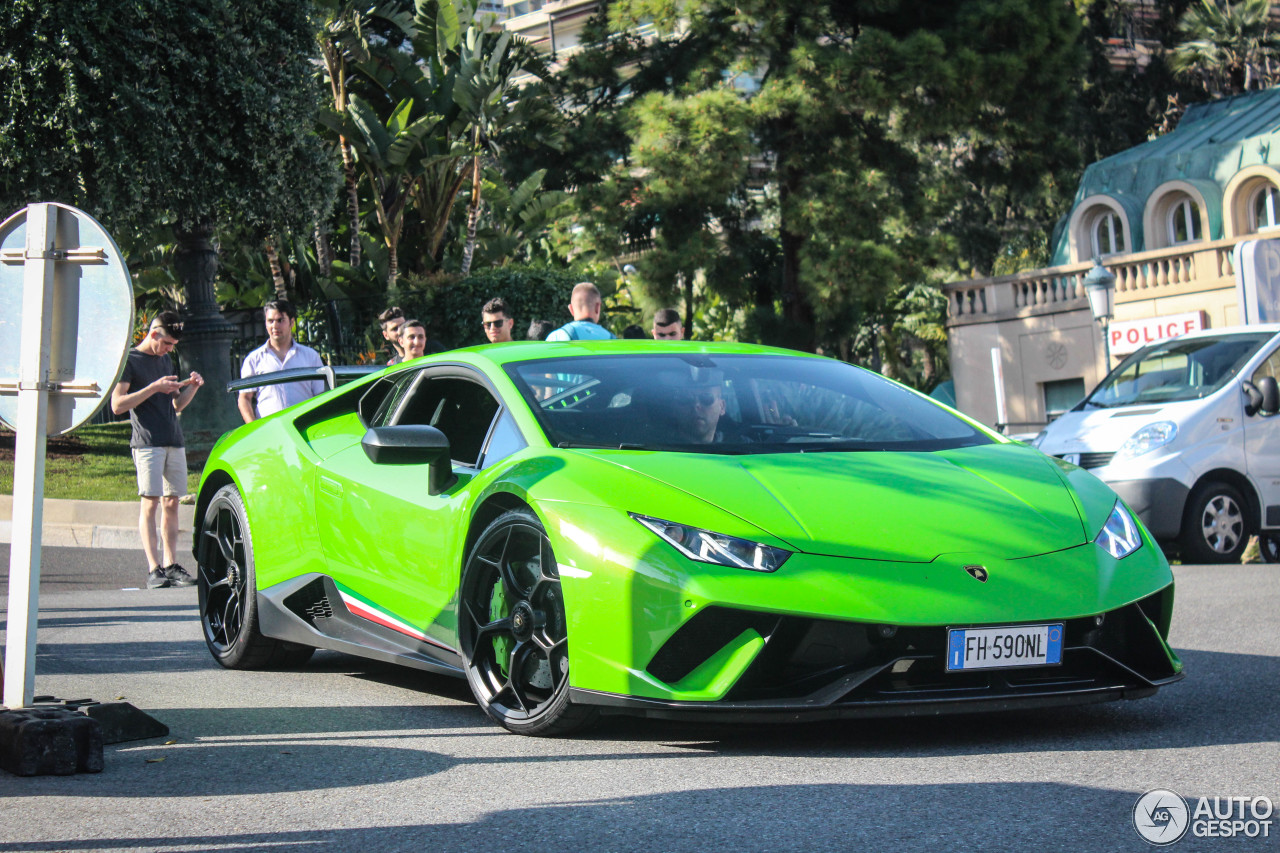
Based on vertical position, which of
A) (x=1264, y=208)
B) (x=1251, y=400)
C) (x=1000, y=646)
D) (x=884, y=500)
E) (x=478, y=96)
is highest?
(x=1264, y=208)

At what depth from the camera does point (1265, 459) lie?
1205 centimetres

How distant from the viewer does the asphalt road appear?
356 cm

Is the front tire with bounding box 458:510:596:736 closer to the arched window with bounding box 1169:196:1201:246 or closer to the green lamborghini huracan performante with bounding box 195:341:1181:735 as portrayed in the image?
the green lamborghini huracan performante with bounding box 195:341:1181:735

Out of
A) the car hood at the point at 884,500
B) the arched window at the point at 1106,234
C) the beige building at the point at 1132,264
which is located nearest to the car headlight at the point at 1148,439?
the car hood at the point at 884,500

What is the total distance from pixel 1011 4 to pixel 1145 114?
18.9 metres

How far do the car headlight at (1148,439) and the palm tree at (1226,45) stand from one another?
34909 millimetres

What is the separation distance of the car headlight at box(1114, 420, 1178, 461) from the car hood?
7.16 meters

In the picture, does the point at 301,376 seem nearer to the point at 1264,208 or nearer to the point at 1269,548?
the point at 1269,548

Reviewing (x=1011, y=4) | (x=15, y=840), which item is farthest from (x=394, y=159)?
(x=15, y=840)

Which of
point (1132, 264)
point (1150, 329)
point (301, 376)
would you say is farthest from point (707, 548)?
point (1132, 264)

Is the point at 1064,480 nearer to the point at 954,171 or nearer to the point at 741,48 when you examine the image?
the point at 741,48

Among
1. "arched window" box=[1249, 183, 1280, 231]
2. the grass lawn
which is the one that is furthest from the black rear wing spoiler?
"arched window" box=[1249, 183, 1280, 231]

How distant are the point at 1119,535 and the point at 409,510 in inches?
98.0

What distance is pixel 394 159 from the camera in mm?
23406
